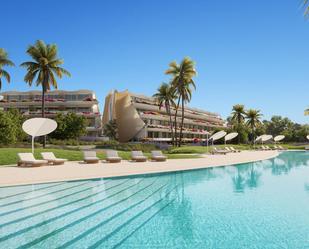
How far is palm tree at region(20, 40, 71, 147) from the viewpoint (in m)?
37.4

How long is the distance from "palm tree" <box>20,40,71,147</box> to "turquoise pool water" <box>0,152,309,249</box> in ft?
85.6

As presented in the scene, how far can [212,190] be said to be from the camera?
13.8 m

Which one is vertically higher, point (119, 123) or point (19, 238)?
point (119, 123)

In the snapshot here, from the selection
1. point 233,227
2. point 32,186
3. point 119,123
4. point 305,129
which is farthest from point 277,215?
point 305,129

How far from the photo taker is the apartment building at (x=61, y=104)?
68.9m

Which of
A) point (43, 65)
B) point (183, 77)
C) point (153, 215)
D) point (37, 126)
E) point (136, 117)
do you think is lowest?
point (153, 215)

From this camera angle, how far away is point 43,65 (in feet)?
122

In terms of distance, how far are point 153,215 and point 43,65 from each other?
32313mm

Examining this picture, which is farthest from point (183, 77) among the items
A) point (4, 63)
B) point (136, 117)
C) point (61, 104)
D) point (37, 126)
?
point (61, 104)

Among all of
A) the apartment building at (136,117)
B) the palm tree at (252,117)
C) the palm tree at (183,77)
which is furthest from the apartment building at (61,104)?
the palm tree at (252,117)

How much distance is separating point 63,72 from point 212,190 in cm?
3038

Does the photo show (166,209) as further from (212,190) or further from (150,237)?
(212,190)

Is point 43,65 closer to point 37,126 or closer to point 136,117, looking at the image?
point 37,126

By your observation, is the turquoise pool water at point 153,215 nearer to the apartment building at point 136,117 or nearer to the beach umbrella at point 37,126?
the beach umbrella at point 37,126
